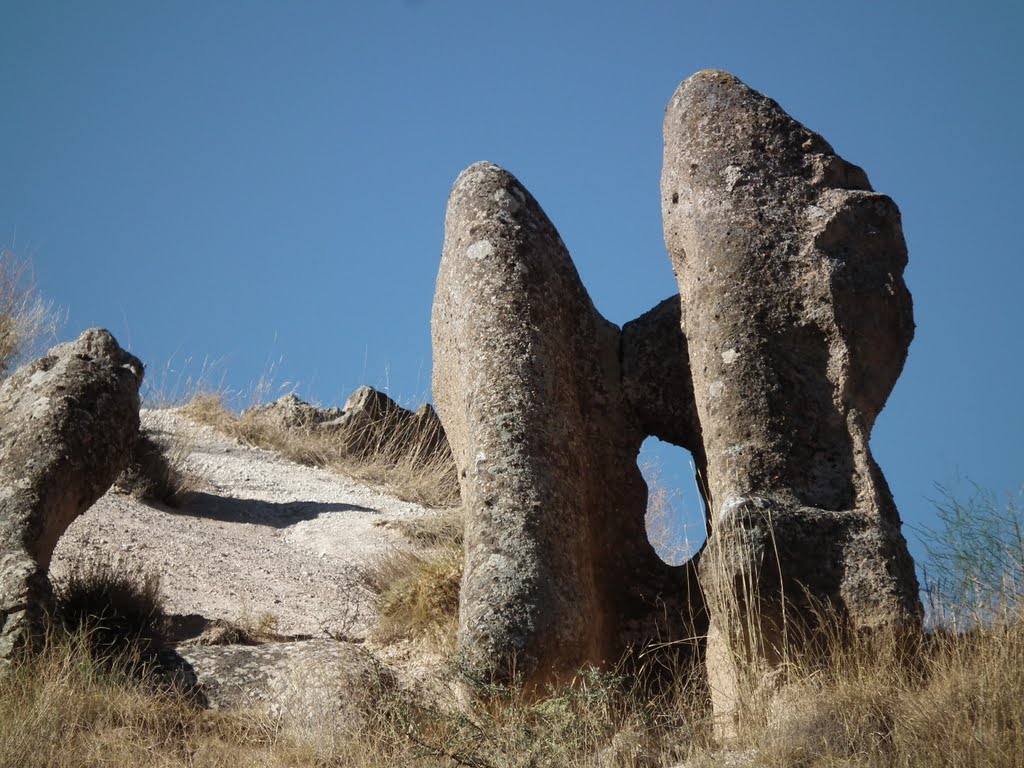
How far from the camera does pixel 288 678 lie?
6.69 m

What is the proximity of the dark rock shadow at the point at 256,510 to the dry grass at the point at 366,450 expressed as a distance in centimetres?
130

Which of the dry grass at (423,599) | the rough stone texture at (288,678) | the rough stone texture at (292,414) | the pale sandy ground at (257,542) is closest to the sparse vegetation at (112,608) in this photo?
the rough stone texture at (288,678)

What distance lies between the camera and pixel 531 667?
5.87 metres

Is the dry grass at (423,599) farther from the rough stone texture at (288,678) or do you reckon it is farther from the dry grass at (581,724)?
the dry grass at (581,724)

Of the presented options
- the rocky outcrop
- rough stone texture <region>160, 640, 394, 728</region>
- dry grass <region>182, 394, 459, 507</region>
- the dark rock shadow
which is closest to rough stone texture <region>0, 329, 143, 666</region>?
rough stone texture <region>160, 640, 394, 728</region>

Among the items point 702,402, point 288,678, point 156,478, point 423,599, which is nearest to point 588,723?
point 702,402

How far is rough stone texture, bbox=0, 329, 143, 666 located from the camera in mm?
6586

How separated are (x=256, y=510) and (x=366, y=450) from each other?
316 cm

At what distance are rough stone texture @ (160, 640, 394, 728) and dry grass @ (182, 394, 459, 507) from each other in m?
6.85

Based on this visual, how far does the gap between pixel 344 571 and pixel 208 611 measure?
1.74 m

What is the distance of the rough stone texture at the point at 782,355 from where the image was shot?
575 centimetres

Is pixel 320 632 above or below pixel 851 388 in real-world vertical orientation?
below

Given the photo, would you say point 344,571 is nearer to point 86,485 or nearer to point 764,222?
point 86,485

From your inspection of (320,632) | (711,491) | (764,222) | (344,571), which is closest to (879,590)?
(711,491)
